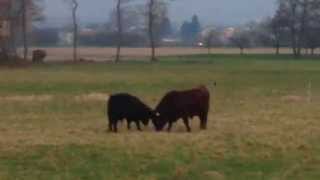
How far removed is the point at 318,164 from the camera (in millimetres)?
19125

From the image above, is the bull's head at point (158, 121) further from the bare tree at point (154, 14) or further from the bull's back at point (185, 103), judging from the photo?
the bare tree at point (154, 14)

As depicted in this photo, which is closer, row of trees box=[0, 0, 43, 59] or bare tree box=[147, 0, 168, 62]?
row of trees box=[0, 0, 43, 59]

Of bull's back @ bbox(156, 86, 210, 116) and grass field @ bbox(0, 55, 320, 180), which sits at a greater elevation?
bull's back @ bbox(156, 86, 210, 116)

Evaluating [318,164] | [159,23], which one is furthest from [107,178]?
[159,23]

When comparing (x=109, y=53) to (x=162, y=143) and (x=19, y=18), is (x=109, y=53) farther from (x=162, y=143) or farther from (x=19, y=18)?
(x=162, y=143)

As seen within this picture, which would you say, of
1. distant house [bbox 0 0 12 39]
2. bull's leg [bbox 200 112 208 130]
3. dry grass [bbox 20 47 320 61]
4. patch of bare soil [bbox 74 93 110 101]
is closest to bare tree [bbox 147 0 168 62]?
dry grass [bbox 20 47 320 61]

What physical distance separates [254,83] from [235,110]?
937 inches

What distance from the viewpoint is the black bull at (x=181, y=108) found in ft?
89.1

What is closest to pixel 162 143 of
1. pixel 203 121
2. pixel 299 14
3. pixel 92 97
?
pixel 203 121

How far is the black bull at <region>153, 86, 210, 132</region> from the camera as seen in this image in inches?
1070

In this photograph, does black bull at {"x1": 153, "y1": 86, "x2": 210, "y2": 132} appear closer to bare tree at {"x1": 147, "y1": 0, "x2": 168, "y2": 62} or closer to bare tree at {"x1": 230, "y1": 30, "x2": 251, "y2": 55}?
bare tree at {"x1": 147, "y1": 0, "x2": 168, "y2": 62}

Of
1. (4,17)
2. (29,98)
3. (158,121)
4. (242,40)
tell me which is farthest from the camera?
(242,40)

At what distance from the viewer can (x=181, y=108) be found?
89.5 feet

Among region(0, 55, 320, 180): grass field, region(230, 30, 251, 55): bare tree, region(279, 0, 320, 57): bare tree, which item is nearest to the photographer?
region(0, 55, 320, 180): grass field
